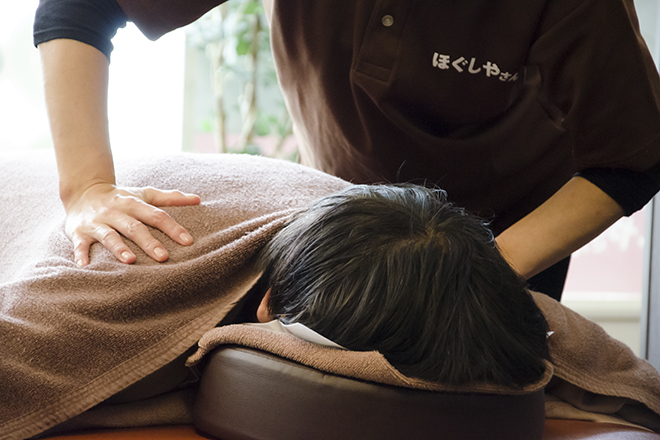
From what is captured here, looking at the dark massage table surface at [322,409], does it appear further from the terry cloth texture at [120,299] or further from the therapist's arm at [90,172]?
the therapist's arm at [90,172]

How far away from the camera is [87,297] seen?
61 centimetres

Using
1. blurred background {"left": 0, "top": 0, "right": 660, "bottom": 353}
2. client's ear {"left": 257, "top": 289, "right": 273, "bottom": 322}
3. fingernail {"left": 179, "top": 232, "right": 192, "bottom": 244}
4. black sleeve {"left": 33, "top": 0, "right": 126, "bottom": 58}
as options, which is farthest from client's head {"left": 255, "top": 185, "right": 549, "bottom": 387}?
blurred background {"left": 0, "top": 0, "right": 660, "bottom": 353}

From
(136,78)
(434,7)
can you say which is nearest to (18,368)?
(434,7)

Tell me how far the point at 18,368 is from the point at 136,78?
2.11 m

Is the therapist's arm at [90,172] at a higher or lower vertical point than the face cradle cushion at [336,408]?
higher

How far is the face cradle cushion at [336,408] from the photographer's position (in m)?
0.53

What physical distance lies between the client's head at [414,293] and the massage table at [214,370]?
0.12ft

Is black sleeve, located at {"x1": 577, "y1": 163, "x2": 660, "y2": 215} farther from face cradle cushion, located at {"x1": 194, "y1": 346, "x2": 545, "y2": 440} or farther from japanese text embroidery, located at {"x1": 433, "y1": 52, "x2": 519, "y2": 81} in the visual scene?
face cradle cushion, located at {"x1": 194, "y1": 346, "x2": 545, "y2": 440}

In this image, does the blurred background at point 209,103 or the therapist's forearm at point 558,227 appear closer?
the therapist's forearm at point 558,227

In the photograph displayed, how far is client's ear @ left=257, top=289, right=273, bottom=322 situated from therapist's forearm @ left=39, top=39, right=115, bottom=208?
0.31 meters

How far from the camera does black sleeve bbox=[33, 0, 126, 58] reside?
0.84m

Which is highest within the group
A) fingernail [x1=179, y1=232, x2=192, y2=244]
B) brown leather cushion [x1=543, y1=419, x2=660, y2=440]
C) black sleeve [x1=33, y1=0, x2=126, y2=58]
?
black sleeve [x1=33, y1=0, x2=126, y2=58]

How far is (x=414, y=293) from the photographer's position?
56cm

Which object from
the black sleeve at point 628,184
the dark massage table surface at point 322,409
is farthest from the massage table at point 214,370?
the black sleeve at point 628,184
